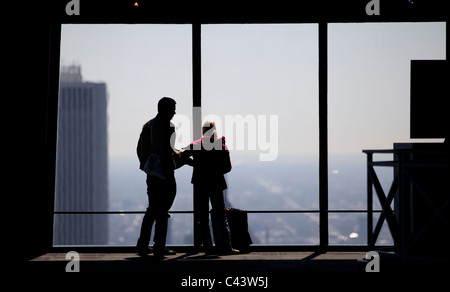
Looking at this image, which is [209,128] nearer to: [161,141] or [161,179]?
[161,141]

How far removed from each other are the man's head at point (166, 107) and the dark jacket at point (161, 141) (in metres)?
0.05

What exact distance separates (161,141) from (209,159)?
594mm

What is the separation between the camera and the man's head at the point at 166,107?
546 cm

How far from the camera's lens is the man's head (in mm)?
5461

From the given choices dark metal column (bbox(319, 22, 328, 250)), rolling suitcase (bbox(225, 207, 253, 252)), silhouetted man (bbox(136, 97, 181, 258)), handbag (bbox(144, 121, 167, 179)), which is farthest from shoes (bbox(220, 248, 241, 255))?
handbag (bbox(144, 121, 167, 179))

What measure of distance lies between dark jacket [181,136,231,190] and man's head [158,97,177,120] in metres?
0.48

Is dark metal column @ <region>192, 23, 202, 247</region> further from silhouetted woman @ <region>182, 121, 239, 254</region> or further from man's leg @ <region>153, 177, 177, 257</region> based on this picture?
man's leg @ <region>153, 177, 177, 257</region>

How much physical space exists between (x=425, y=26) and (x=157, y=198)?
11.7ft

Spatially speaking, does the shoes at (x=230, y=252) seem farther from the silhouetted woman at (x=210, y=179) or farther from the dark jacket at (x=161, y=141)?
the dark jacket at (x=161, y=141)

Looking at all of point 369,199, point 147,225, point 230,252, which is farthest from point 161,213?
point 369,199

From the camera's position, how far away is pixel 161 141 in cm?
550

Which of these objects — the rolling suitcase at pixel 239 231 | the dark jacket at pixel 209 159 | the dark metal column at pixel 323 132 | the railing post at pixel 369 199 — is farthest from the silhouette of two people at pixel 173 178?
→ the railing post at pixel 369 199
